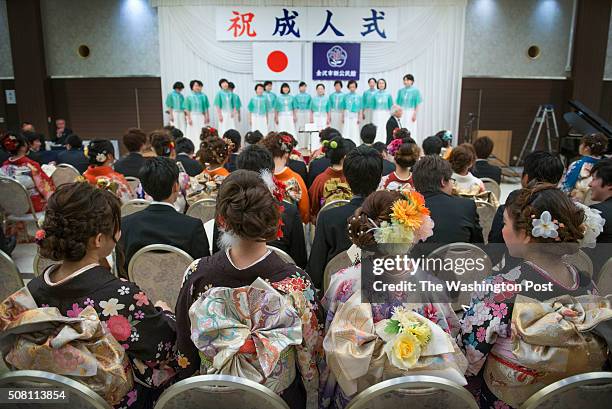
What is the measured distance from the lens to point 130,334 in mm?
1468

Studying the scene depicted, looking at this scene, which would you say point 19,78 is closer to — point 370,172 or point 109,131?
point 109,131

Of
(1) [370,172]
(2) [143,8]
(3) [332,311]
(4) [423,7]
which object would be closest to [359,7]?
(4) [423,7]

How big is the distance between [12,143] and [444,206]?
3.92m

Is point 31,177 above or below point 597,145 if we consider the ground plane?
below

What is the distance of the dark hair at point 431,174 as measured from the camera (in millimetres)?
2736

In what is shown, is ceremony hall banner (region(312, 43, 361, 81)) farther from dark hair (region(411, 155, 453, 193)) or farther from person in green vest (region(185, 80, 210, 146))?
dark hair (region(411, 155, 453, 193))

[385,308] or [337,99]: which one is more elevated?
[337,99]

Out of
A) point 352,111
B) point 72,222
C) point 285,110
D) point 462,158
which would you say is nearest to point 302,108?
point 285,110

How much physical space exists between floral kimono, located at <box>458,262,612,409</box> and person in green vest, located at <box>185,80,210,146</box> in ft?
30.1

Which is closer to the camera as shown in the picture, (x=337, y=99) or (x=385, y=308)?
(x=385, y=308)

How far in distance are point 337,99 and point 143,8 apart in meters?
4.43

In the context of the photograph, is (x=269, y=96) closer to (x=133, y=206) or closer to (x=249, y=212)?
(x=133, y=206)

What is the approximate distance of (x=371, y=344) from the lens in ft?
4.47

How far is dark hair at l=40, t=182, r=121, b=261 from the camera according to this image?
4.79ft
